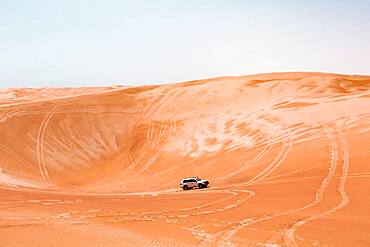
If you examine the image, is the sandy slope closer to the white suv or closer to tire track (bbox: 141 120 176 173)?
tire track (bbox: 141 120 176 173)

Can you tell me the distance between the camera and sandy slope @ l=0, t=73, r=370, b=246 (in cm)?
1229

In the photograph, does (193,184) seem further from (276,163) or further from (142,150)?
(142,150)

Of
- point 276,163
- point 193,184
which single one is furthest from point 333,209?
point 276,163

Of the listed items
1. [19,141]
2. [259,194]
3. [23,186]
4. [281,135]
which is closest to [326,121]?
[281,135]

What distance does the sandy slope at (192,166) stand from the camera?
12289 millimetres

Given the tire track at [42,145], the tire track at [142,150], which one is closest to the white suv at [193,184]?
the tire track at [142,150]

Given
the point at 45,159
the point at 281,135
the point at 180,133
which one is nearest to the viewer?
the point at 281,135

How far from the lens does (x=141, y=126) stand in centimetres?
4519

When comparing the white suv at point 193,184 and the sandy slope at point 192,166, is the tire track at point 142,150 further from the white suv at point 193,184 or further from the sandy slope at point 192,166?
the white suv at point 193,184

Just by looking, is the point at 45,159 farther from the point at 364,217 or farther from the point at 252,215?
the point at 364,217

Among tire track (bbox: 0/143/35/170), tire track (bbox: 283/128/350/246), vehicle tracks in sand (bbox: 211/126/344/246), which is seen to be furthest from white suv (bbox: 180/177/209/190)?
tire track (bbox: 0/143/35/170)

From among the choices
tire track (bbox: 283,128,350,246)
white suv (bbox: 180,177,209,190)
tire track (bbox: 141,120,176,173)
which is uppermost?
tire track (bbox: 141,120,176,173)

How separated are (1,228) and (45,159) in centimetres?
2565

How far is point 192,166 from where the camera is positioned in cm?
3309
